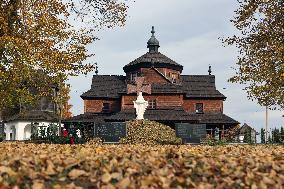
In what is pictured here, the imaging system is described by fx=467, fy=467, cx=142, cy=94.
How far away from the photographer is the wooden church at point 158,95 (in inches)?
2162

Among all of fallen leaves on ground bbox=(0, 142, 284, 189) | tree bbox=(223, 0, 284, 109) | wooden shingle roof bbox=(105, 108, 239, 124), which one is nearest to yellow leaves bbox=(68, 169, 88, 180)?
fallen leaves on ground bbox=(0, 142, 284, 189)

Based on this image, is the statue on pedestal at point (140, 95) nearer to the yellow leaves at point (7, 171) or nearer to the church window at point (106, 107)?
the church window at point (106, 107)

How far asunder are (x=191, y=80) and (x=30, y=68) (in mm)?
41771

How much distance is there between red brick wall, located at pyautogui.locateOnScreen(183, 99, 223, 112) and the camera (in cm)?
5925

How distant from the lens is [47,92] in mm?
27500

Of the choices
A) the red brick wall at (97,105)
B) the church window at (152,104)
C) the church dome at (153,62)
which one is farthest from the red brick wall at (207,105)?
the red brick wall at (97,105)

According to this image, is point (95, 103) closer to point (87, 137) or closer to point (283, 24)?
point (87, 137)

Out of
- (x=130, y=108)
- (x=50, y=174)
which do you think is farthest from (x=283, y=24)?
(x=130, y=108)

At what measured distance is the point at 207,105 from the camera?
59531 mm

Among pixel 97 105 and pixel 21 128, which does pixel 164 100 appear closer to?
pixel 97 105

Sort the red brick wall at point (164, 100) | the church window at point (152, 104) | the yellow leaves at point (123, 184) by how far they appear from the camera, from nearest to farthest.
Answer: the yellow leaves at point (123, 184)
the red brick wall at point (164, 100)
the church window at point (152, 104)

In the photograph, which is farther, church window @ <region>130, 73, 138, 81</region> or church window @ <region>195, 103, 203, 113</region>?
church window @ <region>130, 73, 138, 81</region>

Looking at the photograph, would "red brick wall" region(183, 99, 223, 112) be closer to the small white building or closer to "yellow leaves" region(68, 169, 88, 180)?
the small white building

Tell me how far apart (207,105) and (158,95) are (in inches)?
277
